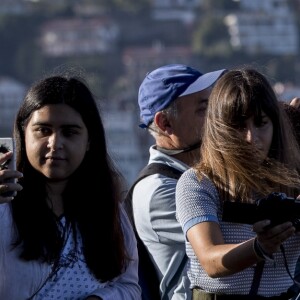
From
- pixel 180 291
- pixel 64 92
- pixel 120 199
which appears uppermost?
pixel 64 92

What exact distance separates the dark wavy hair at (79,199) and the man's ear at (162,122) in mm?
499

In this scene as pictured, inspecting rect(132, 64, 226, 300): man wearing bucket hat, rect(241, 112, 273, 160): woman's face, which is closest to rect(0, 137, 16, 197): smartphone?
rect(241, 112, 273, 160): woman's face

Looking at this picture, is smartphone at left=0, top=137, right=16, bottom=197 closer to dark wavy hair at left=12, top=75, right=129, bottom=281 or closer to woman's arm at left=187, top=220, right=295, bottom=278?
dark wavy hair at left=12, top=75, right=129, bottom=281

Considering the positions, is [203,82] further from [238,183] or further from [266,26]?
[266,26]

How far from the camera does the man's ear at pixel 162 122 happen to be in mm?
3826

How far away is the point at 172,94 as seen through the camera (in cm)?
383

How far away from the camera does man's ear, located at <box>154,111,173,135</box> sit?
3.83m

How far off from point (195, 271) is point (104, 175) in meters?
0.41

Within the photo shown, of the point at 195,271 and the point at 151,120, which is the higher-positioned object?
the point at 151,120

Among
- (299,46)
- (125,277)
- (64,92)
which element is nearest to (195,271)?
(125,277)

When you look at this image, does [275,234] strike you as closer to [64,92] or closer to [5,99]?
[64,92]

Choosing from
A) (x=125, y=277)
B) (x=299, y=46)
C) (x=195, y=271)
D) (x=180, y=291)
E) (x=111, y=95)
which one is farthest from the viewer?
(x=299, y=46)

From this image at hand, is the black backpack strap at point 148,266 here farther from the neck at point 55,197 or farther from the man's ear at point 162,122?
the neck at point 55,197

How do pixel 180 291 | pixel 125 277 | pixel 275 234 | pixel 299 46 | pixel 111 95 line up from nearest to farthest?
1. pixel 275 234
2. pixel 125 277
3. pixel 180 291
4. pixel 111 95
5. pixel 299 46
